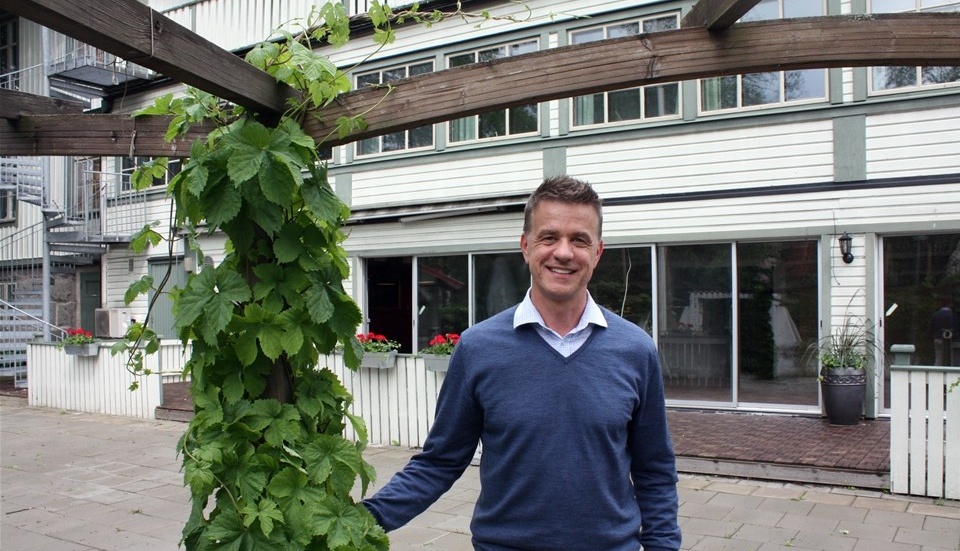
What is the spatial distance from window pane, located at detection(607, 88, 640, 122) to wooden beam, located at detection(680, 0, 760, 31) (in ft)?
28.9

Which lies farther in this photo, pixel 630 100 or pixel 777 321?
pixel 630 100

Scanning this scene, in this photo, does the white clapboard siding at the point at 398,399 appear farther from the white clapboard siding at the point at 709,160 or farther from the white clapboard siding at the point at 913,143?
the white clapboard siding at the point at 913,143

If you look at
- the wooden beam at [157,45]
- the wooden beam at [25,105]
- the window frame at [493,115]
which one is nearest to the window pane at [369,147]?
the window frame at [493,115]

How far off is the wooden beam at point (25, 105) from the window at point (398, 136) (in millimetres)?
10034

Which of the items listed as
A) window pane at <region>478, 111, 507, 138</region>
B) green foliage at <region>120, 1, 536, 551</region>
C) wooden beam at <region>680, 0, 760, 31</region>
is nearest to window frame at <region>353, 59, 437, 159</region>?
window pane at <region>478, 111, 507, 138</region>

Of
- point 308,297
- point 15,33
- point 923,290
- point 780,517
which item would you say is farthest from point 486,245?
point 15,33

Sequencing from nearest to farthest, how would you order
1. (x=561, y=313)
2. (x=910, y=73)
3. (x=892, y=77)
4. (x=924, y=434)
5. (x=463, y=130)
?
(x=561, y=313), (x=924, y=434), (x=910, y=73), (x=892, y=77), (x=463, y=130)

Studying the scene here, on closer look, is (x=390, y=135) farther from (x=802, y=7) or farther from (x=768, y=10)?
(x=802, y=7)

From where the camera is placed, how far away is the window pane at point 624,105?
1218cm

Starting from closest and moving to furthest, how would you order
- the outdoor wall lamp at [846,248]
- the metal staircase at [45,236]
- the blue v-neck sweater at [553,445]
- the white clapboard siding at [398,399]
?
the blue v-neck sweater at [553,445] < the white clapboard siding at [398,399] < the outdoor wall lamp at [846,248] < the metal staircase at [45,236]

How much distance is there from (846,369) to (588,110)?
17.9 ft

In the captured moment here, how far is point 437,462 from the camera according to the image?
252 cm

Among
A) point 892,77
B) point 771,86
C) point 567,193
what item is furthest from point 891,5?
point 567,193

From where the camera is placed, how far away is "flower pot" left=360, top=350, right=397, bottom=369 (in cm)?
913
